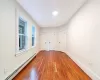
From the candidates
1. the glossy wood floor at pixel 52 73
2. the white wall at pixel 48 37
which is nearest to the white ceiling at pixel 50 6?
the glossy wood floor at pixel 52 73

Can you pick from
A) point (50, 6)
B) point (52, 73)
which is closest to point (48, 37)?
point (50, 6)

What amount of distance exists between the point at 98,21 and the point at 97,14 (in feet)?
0.66

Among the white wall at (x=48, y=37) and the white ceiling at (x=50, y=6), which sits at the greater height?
the white ceiling at (x=50, y=6)

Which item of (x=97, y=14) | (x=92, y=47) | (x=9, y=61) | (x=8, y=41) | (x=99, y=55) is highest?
(x=97, y=14)

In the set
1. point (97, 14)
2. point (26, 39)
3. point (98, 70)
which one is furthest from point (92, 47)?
point (26, 39)

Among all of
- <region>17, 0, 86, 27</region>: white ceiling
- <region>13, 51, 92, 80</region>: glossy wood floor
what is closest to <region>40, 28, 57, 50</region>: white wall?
<region>17, 0, 86, 27</region>: white ceiling

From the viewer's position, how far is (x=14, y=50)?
2.82 m

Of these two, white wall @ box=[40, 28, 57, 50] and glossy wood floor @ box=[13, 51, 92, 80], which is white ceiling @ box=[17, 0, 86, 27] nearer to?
glossy wood floor @ box=[13, 51, 92, 80]

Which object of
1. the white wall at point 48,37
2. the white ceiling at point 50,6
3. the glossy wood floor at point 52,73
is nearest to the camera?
the glossy wood floor at point 52,73

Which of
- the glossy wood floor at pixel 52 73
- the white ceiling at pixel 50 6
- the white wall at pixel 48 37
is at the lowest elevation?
the glossy wood floor at pixel 52 73

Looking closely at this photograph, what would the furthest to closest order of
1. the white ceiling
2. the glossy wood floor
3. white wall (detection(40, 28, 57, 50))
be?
white wall (detection(40, 28, 57, 50))
the white ceiling
the glossy wood floor

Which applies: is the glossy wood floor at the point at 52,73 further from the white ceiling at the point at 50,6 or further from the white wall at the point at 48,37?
the white wall at the point at 48,37

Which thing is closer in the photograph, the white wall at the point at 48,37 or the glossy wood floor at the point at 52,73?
the glossy wood floor at the point at 52,73

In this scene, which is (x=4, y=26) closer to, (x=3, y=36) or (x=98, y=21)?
(x=3, y=36)
